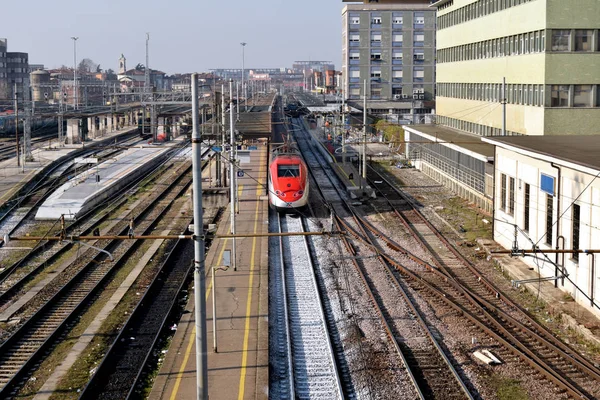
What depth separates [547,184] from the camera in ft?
63.0

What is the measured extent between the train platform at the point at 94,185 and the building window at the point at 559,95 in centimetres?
1637

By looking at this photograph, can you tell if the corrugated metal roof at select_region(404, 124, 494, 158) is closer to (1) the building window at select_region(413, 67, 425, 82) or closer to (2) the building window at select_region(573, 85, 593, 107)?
(2) the building window at select_region(573, 85, 593, 107)

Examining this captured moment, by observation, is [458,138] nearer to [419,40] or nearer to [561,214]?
[561,214]

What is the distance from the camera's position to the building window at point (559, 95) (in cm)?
2879

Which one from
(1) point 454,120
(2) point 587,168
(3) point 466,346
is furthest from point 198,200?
(1) point 454,120

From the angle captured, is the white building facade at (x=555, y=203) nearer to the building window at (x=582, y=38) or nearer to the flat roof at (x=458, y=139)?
the flat roof at (x=458, y=139)

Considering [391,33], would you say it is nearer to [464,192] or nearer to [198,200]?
[464,192]

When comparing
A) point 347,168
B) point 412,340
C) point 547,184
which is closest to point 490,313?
point 412,340

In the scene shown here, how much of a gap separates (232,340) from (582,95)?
1996 centimetres

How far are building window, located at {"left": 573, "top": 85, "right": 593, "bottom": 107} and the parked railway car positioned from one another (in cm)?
1066

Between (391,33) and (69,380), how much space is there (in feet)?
265

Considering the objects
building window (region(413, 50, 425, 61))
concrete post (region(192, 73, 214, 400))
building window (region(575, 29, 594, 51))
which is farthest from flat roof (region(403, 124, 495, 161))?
building window (region(413, 50, 425, 61))

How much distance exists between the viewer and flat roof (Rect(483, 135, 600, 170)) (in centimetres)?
1739

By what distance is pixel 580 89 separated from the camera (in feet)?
95.0
